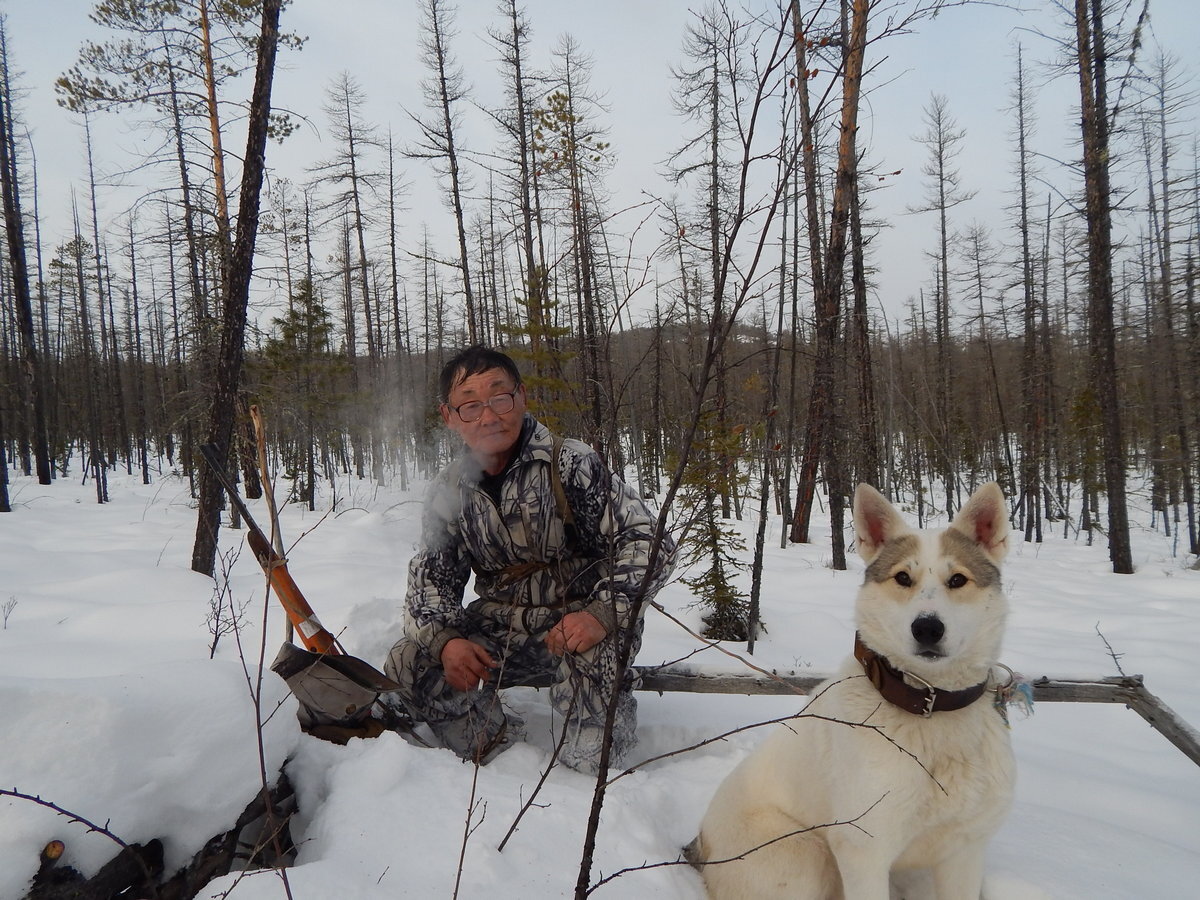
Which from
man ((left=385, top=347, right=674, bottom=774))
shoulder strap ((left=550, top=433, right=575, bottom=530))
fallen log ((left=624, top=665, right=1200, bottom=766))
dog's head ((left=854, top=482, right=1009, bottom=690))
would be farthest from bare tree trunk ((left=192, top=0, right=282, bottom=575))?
dog's head ((left=854, top=482, right=1009, bottom=690))

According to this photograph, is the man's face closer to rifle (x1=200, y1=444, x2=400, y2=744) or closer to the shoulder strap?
the shoulder strap

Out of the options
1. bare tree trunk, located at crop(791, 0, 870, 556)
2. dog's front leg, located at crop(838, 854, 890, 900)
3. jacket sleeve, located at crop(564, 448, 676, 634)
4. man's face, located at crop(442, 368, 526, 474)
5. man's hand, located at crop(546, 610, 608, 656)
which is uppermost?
bare tree trunk, located at crop(791, 0, 870, 556)

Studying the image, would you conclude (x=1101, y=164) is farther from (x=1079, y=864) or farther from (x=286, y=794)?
(x=286, y=794)

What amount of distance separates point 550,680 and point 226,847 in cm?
149

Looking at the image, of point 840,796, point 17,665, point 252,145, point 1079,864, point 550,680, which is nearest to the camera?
point 840,796

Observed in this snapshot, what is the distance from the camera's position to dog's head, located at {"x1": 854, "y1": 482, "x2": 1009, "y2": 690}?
1.65m

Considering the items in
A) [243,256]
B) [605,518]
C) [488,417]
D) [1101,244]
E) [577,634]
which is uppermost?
[1101,244]

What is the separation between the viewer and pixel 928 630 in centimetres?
163

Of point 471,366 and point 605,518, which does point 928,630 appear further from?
point 471,366

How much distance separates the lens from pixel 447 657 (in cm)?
270

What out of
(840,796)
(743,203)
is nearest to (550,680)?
(840,796)

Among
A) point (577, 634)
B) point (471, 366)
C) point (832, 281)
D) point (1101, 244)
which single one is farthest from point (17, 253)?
point (1101, 244)

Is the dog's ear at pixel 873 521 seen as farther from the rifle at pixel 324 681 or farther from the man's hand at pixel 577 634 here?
the rifle at pixel 324 681

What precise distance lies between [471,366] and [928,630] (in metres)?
2.19
